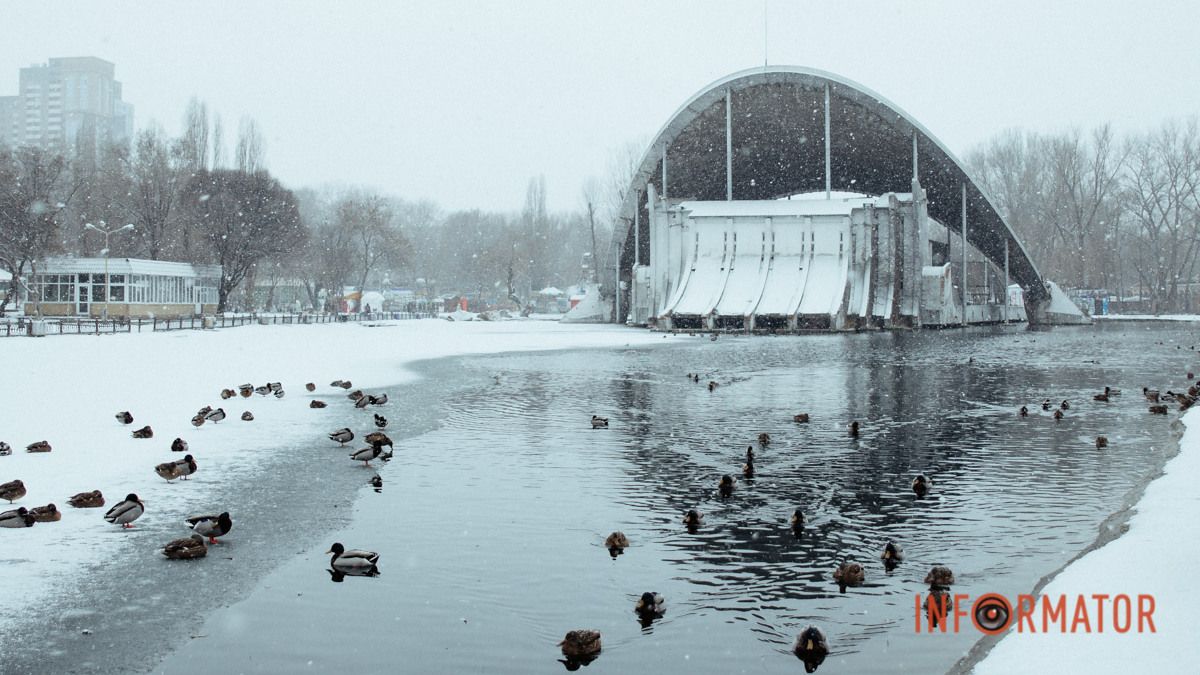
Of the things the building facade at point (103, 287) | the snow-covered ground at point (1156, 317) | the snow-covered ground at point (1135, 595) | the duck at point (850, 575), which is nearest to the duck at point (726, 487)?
the duck at point (850, 575)

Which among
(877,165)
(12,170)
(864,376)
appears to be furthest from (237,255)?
(864,376)

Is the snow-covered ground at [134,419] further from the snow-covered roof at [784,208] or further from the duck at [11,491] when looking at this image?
the snow-covered roof at [784,208]

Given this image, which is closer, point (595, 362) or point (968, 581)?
point (968, 581)

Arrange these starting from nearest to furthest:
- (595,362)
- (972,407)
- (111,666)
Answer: (111,666) < (972,407) < (595,362)

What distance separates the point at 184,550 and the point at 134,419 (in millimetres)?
8986

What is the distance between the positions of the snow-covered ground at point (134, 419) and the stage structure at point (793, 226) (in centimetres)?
2242

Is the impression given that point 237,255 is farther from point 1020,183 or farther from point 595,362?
point 1020,183

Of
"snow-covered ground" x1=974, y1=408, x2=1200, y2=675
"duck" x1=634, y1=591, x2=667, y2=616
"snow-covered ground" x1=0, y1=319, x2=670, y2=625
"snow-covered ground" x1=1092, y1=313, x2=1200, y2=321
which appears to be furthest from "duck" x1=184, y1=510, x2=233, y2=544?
"snow-covered ground" x1=1092, y1=313, x2=1200, y2=321

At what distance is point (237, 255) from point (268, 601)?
67.3 metres

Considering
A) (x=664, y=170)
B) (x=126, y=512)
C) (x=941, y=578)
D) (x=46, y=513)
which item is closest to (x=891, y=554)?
(x=941, y=578)

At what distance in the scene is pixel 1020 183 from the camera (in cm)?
9794

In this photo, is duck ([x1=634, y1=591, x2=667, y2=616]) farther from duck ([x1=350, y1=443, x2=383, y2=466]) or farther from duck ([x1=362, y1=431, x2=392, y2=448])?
duck ([x1=362, y1=431, x2=392, y2=448])

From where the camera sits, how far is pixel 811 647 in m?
6.31

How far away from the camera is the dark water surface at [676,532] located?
21.4ft
